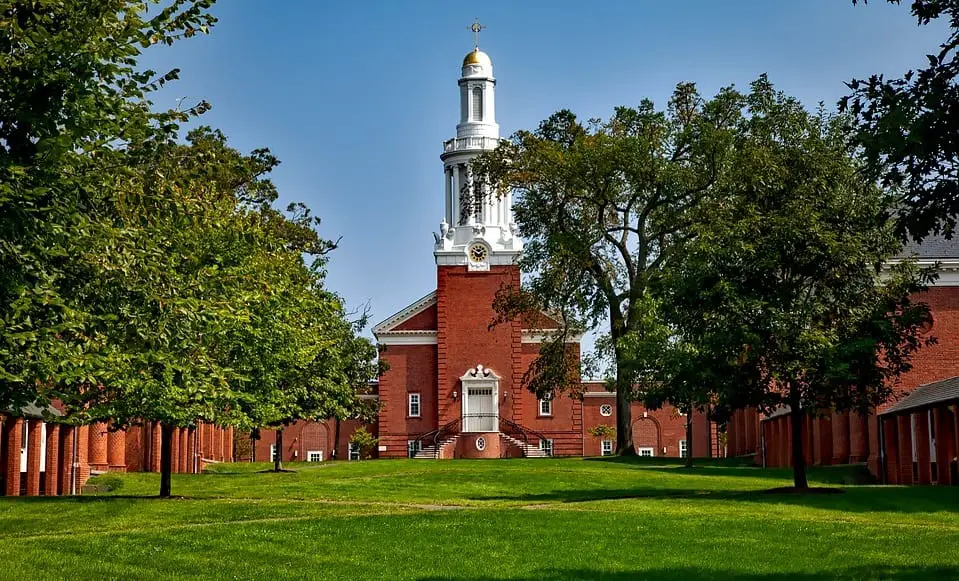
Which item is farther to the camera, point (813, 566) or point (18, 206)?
point (813, 566)

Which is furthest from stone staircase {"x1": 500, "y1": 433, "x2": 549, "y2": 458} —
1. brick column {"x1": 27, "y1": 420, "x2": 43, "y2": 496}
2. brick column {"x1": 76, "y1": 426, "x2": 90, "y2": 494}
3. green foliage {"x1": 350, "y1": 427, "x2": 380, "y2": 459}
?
brick column {"x1": 27, "y1": 420, "x2": 43, "y2": 496}

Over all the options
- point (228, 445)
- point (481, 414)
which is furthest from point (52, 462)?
point (481, 414)

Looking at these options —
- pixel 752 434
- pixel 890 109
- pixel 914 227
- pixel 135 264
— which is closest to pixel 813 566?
pixel 914 227

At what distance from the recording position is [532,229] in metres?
54.0

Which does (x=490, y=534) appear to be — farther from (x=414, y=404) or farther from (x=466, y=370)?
(x=414, y=404)

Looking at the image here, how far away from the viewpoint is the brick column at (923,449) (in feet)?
127

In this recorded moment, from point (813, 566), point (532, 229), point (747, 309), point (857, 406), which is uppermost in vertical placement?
point (532, 229)

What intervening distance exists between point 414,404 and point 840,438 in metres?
38.0

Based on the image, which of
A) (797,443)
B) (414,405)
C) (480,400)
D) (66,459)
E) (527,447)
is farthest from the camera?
(414,405)

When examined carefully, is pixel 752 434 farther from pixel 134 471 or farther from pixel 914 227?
pixel 914 227

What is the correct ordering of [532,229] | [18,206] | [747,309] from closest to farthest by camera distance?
1. [18,206]
2. [747,309]
3. [532,229]

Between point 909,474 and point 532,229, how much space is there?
64.3 feet

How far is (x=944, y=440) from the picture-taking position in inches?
1467

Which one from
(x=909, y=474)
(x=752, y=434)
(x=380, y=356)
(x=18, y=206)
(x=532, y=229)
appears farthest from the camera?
(x=380, y=356)
